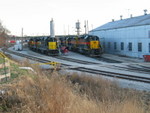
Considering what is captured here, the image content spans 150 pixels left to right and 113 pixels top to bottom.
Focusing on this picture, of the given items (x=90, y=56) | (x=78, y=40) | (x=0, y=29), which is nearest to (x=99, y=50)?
(x=90, y=56)

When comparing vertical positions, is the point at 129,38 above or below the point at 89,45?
above

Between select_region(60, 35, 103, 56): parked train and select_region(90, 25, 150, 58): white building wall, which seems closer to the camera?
select_region(90, 25, 150, 58): white building wall

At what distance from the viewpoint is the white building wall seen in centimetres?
3625

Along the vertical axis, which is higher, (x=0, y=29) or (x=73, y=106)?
(x=0, y=29)

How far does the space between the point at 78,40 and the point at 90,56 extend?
7.24m

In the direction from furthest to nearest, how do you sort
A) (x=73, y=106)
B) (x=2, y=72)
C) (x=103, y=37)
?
(x=103, y=37)
(x=2, y=72)
(x=73, y=106)

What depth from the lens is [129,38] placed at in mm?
40812

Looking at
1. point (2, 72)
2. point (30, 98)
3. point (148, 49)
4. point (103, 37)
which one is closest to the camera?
point (30, 98)

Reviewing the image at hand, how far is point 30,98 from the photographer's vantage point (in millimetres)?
7336

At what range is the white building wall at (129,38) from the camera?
3625 centimetres

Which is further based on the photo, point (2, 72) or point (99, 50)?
point (99, 50)

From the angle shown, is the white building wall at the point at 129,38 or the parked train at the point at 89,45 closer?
the white building wall at the point at 129,38

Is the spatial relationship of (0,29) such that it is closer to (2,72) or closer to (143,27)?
(143,27)

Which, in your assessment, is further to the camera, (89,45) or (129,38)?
(89,45)
